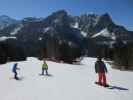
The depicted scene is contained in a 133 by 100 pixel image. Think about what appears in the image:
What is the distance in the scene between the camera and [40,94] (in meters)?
15.0

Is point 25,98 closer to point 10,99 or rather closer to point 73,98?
point 10,99

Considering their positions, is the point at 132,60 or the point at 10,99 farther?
the point at 132,60

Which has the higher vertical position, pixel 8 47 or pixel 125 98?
pixel 8 47

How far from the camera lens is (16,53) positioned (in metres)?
130

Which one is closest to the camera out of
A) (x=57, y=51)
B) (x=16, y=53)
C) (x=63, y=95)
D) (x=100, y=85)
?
(x=63, y=95)

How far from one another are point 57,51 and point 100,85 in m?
84.4

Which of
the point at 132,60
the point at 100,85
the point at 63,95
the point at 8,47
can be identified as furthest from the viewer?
the point at 8,47

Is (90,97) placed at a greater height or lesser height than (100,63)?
lesser

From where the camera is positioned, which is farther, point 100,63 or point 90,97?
point 100,63

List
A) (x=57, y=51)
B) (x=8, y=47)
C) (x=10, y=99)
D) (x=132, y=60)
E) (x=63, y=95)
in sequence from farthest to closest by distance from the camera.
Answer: (x=8, y=47), (x=57, y=51), (x=132, y=60), (x=63, y=95), (x=10, y=99)

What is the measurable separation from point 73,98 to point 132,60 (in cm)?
4666

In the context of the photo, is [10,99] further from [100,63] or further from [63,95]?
[100,63]

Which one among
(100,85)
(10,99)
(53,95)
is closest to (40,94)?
(53,95)

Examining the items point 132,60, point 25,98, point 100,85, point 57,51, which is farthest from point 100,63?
point 57,51
